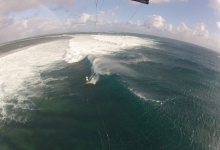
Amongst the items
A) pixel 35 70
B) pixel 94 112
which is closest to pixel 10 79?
pixel 35 70

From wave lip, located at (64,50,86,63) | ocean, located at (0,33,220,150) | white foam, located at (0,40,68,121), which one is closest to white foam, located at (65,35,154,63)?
wave lip, located at (64,50,86,63)

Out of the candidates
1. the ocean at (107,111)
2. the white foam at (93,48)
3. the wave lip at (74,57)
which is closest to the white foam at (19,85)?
the ocean at (107,111)

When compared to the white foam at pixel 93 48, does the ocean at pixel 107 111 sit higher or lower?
lower

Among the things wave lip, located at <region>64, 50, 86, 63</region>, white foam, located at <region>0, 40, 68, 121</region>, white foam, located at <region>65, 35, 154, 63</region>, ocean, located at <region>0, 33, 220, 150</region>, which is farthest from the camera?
white foam, located at <region>65, 35, 154, 63</region>

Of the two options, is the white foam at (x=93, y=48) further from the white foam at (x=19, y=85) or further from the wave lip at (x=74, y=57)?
the white foam at (x=19, y=85)

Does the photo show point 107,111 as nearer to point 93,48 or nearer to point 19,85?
point 19,85

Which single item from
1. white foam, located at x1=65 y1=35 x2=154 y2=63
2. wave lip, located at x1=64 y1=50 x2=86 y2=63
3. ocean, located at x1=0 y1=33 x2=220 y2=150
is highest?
white foam, located at x1=65 y1=35 x2=154 y2=63

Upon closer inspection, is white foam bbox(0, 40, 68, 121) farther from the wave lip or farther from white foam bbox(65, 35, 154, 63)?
white foam bbox(65, 35, 154, 63)

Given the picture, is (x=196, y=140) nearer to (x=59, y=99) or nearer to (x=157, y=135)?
(x=157, y=135)

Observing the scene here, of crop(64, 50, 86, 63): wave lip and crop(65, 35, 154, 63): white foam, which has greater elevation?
crop(65, 35, 154, 63): white foam

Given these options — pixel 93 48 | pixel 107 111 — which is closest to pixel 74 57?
pixel 93 48

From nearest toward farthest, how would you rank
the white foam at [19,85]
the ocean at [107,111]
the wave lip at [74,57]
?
the ocean at [107,111] < the white foam at [19,85] < the wave lip at [74,57]
